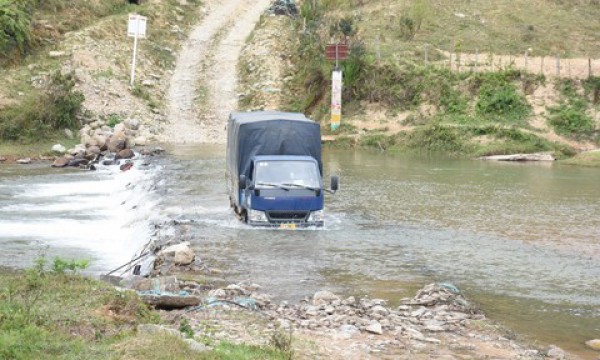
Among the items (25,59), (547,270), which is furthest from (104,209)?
(25,59)

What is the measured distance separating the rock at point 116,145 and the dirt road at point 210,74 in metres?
4.09

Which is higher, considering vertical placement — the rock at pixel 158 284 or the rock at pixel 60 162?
the rock at pixel 158 284

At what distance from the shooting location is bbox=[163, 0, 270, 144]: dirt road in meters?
44.8

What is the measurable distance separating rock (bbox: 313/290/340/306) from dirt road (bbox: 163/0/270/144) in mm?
29038

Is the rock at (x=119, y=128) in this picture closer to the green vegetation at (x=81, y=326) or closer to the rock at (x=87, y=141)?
the rock at (x=87, y=141)

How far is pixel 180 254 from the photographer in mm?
17062

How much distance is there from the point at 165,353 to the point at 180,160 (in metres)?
26.7

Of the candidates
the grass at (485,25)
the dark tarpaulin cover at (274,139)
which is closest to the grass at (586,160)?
the grass at (485,25)

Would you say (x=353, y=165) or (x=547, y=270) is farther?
(x=353, y=165)

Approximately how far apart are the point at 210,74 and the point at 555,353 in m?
40.8

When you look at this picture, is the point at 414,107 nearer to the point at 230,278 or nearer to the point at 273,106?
the point at 273,106

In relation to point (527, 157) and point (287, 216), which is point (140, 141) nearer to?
point (527, 157)

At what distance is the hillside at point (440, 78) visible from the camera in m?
41.8

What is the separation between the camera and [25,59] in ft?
150
